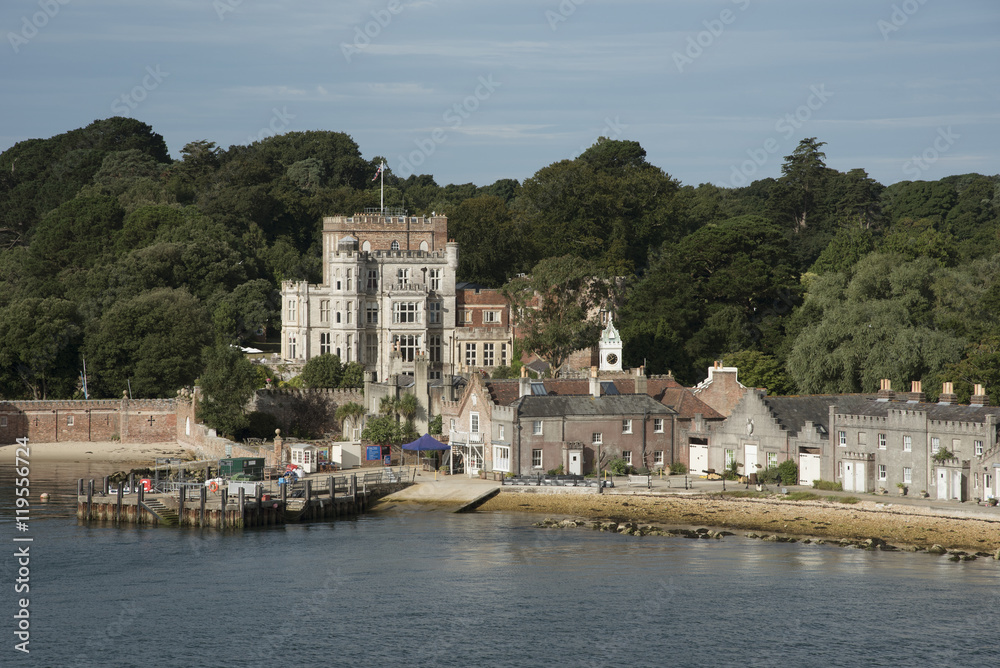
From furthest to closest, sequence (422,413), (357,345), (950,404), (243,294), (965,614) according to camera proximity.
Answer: (243,294)
(357,345)
(422,413)
(950,404)
(965,614)

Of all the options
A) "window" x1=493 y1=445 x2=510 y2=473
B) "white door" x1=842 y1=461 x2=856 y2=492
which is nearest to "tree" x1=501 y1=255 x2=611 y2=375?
"window" x1=493 y1=445 x2=510 y2=473

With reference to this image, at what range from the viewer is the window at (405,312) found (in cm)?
9725

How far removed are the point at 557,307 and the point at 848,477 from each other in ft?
112

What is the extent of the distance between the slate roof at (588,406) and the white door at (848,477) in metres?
10.1

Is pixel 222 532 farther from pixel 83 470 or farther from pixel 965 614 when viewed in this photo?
pixel 965 614

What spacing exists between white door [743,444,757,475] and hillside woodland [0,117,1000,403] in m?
11.8

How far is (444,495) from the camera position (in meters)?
66.9

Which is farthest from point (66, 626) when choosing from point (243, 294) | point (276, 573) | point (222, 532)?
point (243, 294)

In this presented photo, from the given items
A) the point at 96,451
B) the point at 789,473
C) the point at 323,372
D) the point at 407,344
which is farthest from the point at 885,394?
the point at 96,451

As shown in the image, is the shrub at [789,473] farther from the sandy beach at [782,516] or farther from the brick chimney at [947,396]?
the brick chimney at [947,396]

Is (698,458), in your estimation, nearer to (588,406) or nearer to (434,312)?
(588,406)

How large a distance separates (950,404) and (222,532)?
105ft

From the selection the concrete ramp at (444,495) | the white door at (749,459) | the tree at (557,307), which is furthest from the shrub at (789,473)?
the tree at (557,307)

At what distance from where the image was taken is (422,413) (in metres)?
78.6
